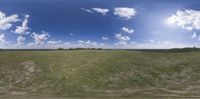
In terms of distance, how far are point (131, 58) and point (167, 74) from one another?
1364 centimetres

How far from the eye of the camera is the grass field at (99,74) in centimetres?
8669

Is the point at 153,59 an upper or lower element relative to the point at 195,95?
upper

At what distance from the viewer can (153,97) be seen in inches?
3221

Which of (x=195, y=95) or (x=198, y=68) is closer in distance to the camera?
(x=195, y=95)

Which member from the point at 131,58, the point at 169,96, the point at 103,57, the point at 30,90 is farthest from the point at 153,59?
the point at 30,90

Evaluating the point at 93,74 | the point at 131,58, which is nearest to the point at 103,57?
the point at 131,58

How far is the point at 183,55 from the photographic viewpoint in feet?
373

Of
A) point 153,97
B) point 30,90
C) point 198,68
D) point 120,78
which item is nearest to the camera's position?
point 153,97

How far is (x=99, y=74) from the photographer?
96.2 m

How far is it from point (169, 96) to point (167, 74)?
16.0m

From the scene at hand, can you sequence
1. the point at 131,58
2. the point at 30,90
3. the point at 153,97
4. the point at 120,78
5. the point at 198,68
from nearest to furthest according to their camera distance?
1. the point at 153,97
2. the point at 30,90
3. the point at 120,78
4. the point at 198,68
5. the point at 131,58

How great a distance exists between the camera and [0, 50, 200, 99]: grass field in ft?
284

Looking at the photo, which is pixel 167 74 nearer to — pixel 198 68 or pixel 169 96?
pixel 198 68

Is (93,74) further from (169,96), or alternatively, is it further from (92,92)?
(169,96)
